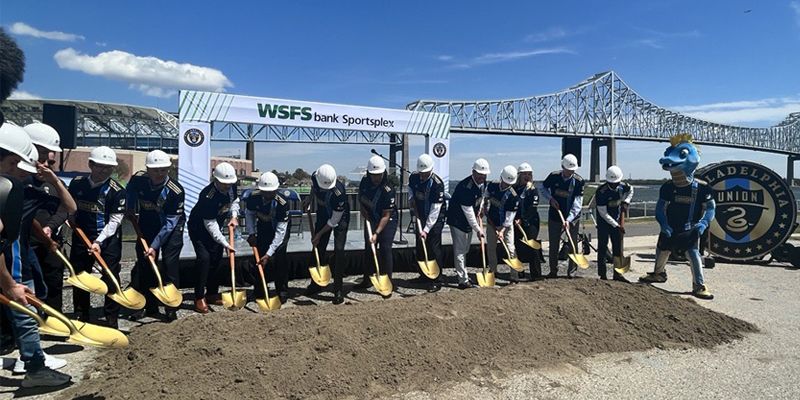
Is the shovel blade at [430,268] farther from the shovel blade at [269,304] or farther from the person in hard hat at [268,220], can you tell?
the shovel blade at [269,304]

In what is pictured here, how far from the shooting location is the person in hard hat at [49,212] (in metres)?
3.90

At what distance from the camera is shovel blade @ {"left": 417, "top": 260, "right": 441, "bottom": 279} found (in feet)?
21.1

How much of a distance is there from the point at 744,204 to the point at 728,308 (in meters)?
4.38

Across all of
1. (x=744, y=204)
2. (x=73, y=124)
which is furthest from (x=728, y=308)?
(x=73, y=124)

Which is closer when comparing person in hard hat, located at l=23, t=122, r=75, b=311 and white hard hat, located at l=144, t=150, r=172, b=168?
person in hard hat, located at l=23, t=122, r=75, b=311

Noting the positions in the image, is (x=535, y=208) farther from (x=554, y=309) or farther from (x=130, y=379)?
(x=130, y=379)

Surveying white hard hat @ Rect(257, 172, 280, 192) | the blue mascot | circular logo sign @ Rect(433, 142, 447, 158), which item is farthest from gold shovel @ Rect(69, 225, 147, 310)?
the blue mascot

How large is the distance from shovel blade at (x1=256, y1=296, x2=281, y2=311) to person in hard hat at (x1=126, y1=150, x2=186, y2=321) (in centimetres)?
89

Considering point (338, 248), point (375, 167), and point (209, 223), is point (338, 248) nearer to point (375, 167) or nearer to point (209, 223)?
point (375, 167)

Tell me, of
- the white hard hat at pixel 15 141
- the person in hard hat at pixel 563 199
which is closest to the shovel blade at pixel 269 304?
the white hard hat at pixel 15 141

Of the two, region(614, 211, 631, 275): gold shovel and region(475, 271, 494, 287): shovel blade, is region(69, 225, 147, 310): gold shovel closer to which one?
region(475, 271, 494, 287): shovel blade

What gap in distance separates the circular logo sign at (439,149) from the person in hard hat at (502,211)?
335cm

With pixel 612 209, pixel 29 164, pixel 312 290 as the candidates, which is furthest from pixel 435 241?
pixel 29 164

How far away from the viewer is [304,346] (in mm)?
3631
